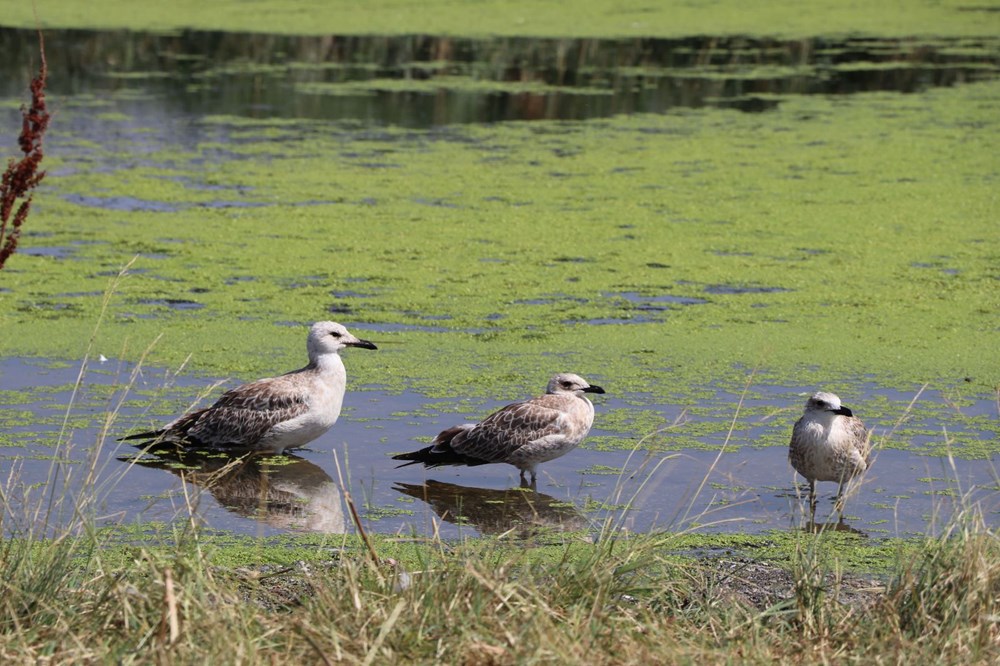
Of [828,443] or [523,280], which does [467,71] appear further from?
[828,443]

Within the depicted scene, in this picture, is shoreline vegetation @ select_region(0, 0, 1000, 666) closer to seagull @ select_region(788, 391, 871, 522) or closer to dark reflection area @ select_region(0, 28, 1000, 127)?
seagull @ select_region(788, 391, 871, 522)

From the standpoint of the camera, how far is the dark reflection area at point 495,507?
5.96 meters

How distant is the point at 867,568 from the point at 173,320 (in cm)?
481

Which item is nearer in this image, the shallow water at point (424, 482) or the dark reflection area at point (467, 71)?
the shallow water at point (424, 482)

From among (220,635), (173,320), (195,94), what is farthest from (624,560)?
(195,94)

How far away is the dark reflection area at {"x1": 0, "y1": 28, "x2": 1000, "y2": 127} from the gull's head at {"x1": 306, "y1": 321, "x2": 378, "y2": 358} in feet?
28.5

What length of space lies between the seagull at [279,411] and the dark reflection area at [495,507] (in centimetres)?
62

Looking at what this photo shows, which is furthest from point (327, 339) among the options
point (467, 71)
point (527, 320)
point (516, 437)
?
point (467, 71)

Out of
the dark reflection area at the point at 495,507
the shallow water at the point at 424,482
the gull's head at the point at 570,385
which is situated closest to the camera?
the shallow water at the point at 424,482

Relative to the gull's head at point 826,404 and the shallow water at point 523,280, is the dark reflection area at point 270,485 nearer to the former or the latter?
the shallow water at point 523,280

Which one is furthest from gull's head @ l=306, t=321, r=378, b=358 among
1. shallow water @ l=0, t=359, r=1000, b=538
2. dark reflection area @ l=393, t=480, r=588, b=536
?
dark reflection area @ l=393, t=480, r=588, b=536

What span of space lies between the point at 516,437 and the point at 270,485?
→ 1.11 m

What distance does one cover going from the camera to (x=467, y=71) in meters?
19.1

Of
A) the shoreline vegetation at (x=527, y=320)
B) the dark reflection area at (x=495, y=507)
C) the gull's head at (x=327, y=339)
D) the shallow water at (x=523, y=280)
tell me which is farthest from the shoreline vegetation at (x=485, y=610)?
the gull's head at (x=327, y=339)
